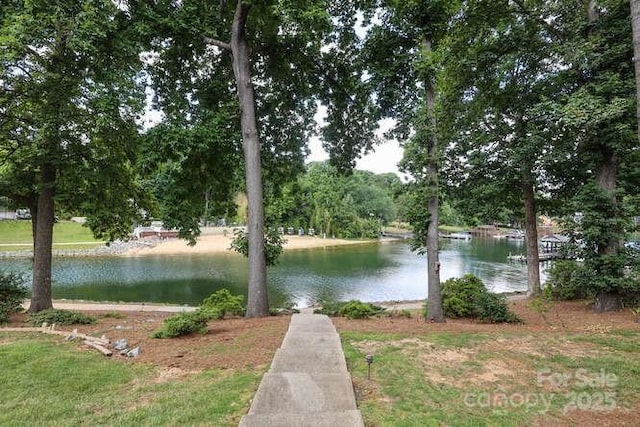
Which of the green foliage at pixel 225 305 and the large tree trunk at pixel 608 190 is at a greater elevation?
the large tree trunk at pixel 608 190

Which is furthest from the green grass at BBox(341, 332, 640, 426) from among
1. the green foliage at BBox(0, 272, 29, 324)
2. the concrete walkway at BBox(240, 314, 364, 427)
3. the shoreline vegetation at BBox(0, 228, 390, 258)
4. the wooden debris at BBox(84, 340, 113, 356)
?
the shoreline vegetation at BBox(0, 228, 390, 258)

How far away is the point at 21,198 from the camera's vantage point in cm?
913

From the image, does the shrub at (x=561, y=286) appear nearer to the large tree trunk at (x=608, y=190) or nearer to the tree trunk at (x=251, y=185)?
the large tree trunk at (x=608, y=190)

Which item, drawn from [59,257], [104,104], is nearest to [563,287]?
[104,104]

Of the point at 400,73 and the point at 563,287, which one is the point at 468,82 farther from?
the point at 563,287

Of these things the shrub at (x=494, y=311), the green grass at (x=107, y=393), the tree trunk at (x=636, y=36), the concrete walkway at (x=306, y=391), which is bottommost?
the shrub at (x=494, y=311)

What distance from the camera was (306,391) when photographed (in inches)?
136

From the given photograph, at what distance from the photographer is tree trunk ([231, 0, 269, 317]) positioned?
7836 mm

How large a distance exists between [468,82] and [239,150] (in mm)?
6783

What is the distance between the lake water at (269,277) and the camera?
18.7 meters

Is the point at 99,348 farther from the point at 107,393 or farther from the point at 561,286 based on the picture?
the point at 561,286

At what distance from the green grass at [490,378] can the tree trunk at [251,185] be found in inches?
110

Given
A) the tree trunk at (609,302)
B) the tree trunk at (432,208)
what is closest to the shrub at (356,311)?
the tree trunk at (432,208)

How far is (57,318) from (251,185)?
17.0ft
